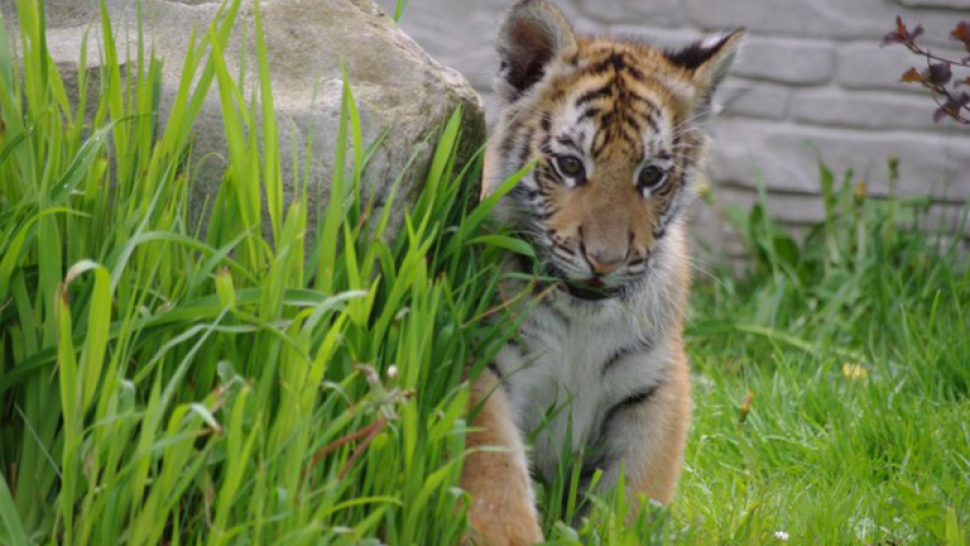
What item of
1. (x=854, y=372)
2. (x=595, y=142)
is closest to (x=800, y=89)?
(x=854, y=372)

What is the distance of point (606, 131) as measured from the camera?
10.7 ft

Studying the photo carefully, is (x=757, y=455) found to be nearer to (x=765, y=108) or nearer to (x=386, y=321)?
(x=386, y=321)

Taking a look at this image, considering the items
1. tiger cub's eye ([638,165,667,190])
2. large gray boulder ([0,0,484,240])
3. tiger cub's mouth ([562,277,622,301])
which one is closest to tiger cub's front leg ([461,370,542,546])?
tiger cub's mouth ([562,277,622,301])

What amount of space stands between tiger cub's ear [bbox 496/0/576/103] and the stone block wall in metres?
2.67

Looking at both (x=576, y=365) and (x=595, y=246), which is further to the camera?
(x=576, y=365)

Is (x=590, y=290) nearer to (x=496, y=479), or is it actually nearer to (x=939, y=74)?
(x=496, y=479)

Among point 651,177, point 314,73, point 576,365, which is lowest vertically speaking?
point 576,365

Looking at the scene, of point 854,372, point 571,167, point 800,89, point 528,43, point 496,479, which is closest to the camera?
point 496,479

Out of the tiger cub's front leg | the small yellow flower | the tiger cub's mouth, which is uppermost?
the tiger cub's mouth

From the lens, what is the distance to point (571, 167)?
3285 mm

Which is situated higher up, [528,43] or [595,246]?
[528,43]

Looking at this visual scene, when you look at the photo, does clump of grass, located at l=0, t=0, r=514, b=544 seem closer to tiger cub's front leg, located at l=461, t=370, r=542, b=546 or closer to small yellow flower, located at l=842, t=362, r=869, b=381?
tiger cub's front leg, located at l=461, t=370, r=542, b=546

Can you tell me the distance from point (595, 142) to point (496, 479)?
2.67 ft

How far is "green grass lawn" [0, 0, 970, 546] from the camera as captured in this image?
2.40 meters
